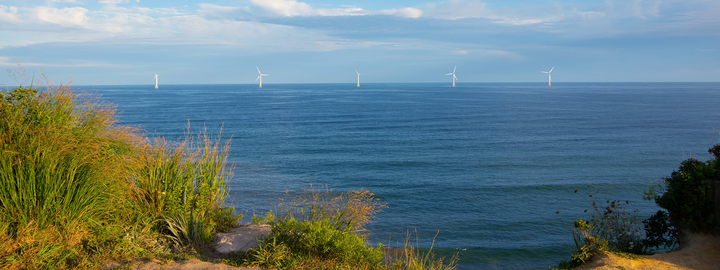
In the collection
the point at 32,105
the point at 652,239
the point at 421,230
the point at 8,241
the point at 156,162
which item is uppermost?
the point at 32,105

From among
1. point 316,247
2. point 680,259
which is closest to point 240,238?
point 316,247

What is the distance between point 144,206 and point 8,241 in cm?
192

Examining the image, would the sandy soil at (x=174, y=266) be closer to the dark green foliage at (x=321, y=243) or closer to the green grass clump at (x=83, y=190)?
the green grass clump at (x=83, y=190)

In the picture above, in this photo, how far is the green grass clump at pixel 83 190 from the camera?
5859mm

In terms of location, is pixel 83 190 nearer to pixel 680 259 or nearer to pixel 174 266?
pixel 174 266

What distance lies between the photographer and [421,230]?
16547 millimetres

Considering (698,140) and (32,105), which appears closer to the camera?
(32,105)

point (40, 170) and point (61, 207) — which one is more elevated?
point (40, 170)

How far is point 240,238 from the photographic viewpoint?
7312mm

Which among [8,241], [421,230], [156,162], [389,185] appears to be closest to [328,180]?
[389,185]

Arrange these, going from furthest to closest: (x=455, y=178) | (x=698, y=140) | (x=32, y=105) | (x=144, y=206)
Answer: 1. (x=698, y=140)
2. (x=455, y=178)
3. (x=144, y=206)
4. (x=32, y=105)

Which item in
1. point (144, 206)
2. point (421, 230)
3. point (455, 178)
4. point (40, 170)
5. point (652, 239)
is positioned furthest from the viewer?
point (455, 178)

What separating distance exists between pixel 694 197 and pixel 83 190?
960 centimetres

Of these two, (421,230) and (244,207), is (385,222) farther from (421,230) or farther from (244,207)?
(244,207)
